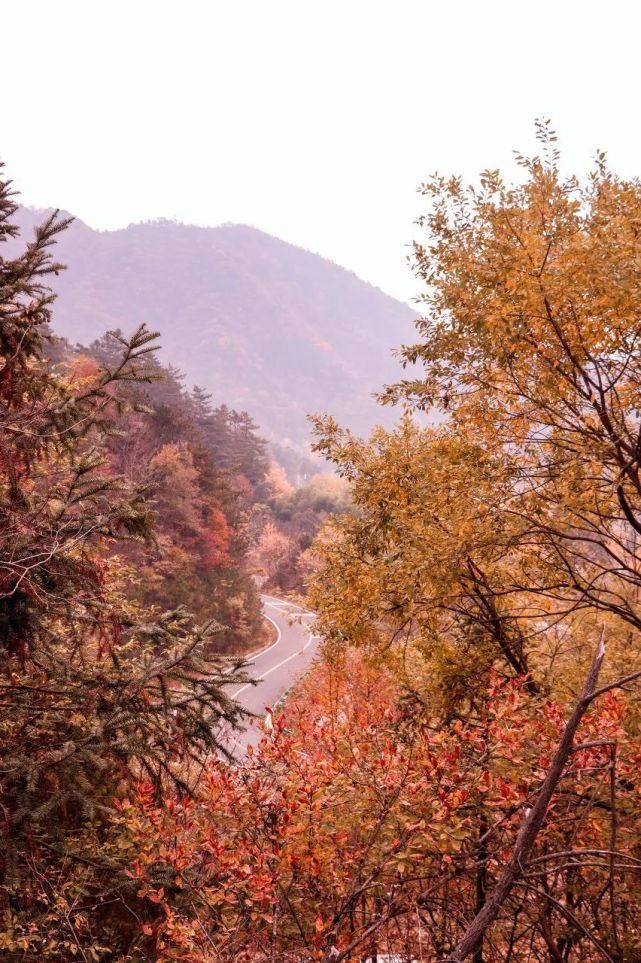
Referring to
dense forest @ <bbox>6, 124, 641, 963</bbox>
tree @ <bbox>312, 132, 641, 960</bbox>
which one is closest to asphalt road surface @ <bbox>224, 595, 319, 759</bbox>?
tree @ <bbox>312, 132, 641, 960</bbox>

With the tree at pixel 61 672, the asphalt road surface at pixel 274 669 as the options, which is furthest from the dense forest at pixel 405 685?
the asphalt road surface at pixel 274 669

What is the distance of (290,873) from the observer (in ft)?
11.9

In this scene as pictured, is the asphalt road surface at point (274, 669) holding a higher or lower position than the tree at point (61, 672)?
lower

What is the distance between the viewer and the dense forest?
3.42 meters

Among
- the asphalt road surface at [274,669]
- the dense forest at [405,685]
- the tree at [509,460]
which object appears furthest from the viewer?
the asphalt road surface at [274,669]

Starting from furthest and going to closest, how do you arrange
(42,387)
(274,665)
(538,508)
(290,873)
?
(274,665), (42,387), (538,508), (290,873)

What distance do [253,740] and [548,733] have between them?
19.9 metres

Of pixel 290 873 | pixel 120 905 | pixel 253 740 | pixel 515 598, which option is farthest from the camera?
pixel 253 740

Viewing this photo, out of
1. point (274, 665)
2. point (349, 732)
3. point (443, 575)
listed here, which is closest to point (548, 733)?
point (443, 575)

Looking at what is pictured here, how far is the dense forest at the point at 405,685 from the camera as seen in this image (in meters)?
3.42

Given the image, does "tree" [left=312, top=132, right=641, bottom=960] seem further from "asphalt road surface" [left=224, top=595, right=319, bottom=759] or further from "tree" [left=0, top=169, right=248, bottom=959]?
"asphalt road surface" [left=224, top=595, right=319, bottom=759]

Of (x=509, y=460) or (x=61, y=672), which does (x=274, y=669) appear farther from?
(x=509, y=460)

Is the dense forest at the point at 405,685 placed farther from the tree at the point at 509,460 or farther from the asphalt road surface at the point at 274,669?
the asphalt road surface at the point at 274,669

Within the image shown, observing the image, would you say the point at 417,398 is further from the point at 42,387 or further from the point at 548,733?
the point at 42,387
